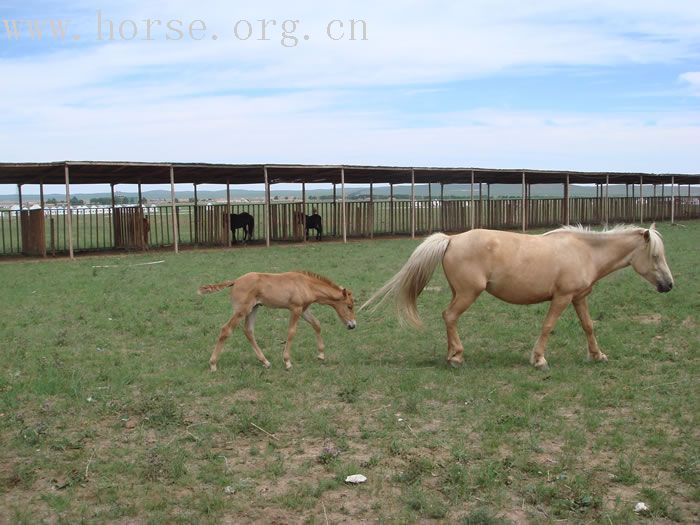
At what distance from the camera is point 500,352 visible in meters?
9.09

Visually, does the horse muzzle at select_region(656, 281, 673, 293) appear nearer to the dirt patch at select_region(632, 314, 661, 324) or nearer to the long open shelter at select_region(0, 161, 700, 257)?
the dirt patch at select_region(632, 314, 661, 324)

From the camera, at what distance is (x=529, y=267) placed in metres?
8.49

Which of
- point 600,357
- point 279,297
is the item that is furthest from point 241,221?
point 600,357

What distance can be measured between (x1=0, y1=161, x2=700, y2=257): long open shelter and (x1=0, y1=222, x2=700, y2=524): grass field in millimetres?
13375

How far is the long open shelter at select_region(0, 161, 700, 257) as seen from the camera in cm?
2430

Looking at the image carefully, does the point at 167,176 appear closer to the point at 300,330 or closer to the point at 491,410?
the point at 300,330

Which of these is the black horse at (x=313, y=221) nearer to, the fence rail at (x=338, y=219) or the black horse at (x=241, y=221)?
the fence rail at (x=338, y=219)

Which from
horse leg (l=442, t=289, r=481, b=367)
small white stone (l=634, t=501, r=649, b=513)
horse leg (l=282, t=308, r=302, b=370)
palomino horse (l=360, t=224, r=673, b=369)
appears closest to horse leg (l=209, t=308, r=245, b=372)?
horse leg (l=282, t=308, r=302, b=370)

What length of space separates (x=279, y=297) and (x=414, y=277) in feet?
5.29

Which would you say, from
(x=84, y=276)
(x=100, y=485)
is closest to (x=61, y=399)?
(x=100, y=485)

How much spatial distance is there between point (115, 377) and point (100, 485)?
2865mm

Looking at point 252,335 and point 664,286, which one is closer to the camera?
point 252,335

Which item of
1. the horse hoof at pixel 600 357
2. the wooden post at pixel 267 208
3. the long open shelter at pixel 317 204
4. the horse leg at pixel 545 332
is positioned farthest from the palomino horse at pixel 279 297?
the wooden post at pixel 267 208

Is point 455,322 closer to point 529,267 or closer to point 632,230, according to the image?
point 529,267
